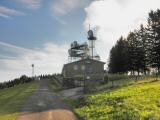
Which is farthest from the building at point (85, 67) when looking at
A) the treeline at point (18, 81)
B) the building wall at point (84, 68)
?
the treeline at point (18, 81)

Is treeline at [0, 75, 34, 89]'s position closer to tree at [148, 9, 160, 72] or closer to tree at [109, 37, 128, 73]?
tree at [109, 37, 128, 73]

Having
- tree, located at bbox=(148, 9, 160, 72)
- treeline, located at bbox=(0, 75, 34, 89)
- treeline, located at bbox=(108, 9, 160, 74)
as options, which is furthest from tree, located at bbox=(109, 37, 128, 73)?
treeline, located at bbox=(0, 75, 34, 89)

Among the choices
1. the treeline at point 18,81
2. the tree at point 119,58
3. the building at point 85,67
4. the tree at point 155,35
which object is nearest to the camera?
the tree at point 155,35

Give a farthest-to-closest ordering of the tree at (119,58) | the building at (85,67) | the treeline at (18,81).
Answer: the treeline at (18,81)
the tree at (119,58)
the building at (85,67)

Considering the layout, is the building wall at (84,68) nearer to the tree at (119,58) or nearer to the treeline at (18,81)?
the tree at (119,58)

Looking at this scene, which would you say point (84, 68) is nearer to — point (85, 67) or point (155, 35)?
point (85, 67)

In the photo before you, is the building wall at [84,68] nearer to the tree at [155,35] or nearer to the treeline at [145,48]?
the treeline at [145,48]

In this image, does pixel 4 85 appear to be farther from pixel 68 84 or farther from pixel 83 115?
pixel 83 115

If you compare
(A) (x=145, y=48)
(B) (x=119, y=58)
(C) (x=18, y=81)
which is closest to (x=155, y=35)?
(A) (x=145, y=48)

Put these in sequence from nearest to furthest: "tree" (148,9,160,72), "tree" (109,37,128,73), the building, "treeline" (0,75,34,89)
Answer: "tree" (148,9,160,72), the building, "tree" (109,37,128,73), "treeline" (0,75,34,89)

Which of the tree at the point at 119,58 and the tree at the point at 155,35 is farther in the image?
the tree at the point at 119,58

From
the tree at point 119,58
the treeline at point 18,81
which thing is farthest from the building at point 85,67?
the treeline at point 18,81

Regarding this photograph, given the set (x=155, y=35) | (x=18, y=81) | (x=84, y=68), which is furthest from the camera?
(x=18, y=81)

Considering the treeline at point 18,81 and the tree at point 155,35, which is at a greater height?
the tree at point 155,35
